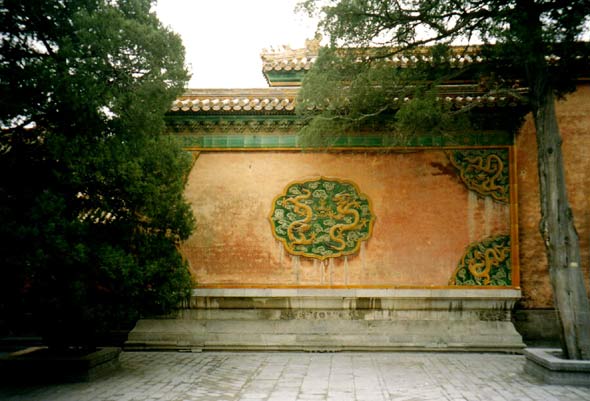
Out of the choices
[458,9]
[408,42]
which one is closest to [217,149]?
[408,42]

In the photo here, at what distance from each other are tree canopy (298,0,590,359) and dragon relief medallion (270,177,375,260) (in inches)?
51.7

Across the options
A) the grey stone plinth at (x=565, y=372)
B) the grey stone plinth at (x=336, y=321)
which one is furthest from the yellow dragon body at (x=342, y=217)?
the grey stone plinth at (x=565, y=372)

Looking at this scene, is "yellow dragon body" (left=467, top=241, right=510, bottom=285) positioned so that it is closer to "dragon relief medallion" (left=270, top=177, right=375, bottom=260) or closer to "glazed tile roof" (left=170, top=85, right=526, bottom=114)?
"dragon relief medallion" (left=270, top=177, right=375, bottom=260)

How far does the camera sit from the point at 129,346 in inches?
338

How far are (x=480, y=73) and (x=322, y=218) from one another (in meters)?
3.44

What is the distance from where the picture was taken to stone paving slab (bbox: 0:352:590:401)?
5715 millimetres

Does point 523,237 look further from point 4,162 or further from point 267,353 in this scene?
point 4,162

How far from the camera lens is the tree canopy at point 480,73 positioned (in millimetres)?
6207

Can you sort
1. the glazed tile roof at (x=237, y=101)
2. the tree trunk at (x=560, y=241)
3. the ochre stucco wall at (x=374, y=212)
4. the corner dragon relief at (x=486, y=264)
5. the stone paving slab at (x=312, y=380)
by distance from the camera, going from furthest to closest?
the glazed tile roof at (x=237, y=101)
the ochre stucco wall at (x=374, y=212)
the corner dragon relief at (x=486, y=264)
the tree trunk at (x=560, y=241)
the stone paving slab at (x=312, y=380)

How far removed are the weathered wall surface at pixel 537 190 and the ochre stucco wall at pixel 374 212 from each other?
569mm

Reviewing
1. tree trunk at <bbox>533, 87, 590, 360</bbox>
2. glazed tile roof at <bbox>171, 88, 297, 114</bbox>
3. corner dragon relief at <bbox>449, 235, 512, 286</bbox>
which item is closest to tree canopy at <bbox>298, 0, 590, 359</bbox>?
tree trunk at <bbox>533, 87, 590, 360</bbox>

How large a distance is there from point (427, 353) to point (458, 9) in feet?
17.3

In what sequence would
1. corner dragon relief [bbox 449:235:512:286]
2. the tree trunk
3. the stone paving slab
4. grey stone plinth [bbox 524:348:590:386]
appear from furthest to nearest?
corner dragon relief [bbox 449:235:512:286] → the tree trunk → grey stone plinth [bbox 524:348:590:386] → the stone paving slab

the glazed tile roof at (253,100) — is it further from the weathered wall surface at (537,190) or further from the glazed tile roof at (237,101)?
the weathered wall surface at (537,190)
